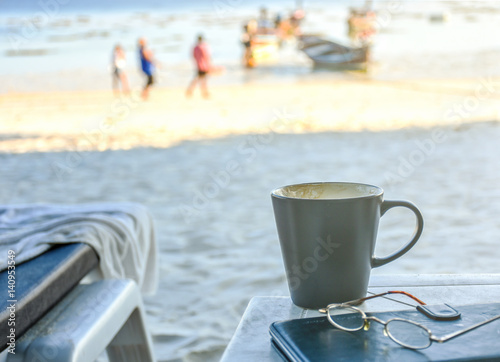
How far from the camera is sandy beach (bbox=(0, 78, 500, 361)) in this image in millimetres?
3082

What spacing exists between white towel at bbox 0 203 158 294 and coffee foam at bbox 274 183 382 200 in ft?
2.92

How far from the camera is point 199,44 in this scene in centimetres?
1362

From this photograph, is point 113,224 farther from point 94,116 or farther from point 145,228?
point 94,116

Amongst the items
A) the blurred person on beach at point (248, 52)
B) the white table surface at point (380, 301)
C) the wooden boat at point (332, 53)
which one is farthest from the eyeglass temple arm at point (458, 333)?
the blurred person on beach at point (248, 52)

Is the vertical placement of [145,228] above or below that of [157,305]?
above

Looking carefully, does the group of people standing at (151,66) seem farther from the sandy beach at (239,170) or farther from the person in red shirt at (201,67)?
the sandy beach at (239,170)

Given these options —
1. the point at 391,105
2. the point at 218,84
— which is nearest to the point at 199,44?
the point at 218,84

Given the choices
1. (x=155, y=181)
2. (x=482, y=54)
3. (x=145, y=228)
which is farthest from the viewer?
(x=482, y=54)

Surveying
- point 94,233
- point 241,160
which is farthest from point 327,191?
point 241,160

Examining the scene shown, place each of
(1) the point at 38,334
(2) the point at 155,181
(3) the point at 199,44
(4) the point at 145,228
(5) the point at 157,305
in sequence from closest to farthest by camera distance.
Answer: (1) the point at 38,334 → (4) the point at 145,228 → (5) the point at 157,305 → (2) the point at 155,181 → (3) the point at 199,44

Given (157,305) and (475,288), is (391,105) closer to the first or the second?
(157,305)

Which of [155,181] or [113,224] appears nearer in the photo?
[113,224]

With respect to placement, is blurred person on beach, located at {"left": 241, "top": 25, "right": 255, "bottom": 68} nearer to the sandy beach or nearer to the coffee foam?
the sandy beach

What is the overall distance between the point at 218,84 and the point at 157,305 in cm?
1268
